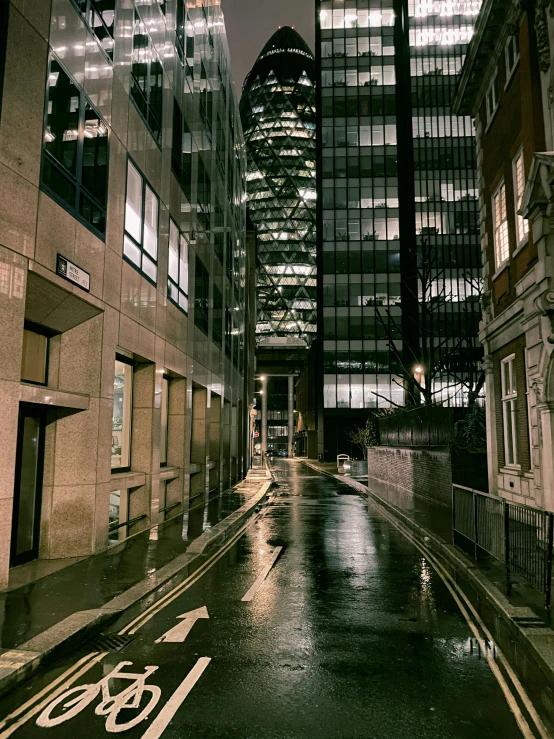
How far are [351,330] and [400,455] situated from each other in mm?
46149

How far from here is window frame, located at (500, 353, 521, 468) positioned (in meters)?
16.4

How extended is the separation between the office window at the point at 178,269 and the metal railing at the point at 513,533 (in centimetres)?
1120

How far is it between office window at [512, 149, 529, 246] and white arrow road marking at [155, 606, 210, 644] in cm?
1244

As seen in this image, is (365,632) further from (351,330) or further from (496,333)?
(351,330)

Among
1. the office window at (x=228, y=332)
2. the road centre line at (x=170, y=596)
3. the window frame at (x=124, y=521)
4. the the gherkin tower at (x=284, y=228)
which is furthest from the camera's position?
the the gherkin tower at (x=284, y=228)

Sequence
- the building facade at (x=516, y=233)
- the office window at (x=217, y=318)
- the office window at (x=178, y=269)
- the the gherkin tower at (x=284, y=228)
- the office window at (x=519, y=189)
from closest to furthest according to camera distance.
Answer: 1. the building facade at (x=516, y=233)
2. the office window at (x=519, y=189)
3. the office window at (x=178, y=269)
4. the office window at (x=217, y=318)
5. the the gherkin tower at (x=284, y=228)

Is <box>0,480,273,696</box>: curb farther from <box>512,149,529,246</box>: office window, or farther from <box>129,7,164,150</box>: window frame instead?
<box>512,149,529,246</box>: office window

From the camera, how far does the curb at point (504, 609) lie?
20.1 ft

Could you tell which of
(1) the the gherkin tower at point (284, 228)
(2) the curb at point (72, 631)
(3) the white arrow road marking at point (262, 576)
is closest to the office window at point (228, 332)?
(3) the white arrow road marking at point (262, 576)

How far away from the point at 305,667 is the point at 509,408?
13.2 meters

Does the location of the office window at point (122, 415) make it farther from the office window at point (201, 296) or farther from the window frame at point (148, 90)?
the office window at point (201, 296)

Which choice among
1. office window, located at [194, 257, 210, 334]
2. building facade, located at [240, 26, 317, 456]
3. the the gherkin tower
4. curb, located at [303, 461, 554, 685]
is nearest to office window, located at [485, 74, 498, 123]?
office window, located at [194, 257, 210, 334]

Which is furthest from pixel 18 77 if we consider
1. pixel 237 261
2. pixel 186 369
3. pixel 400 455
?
pixel 237 261

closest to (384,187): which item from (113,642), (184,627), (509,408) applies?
(509,408)
